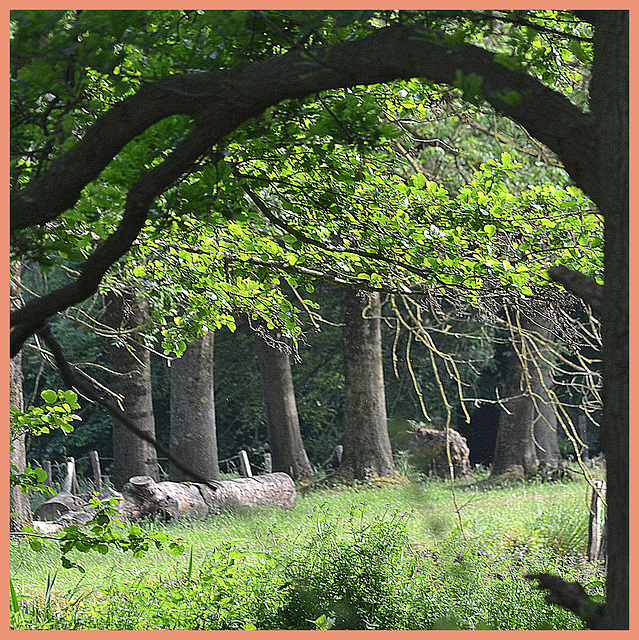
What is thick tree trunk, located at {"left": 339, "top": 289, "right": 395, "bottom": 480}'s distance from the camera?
45.6 ft

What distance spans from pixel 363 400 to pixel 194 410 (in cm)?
304

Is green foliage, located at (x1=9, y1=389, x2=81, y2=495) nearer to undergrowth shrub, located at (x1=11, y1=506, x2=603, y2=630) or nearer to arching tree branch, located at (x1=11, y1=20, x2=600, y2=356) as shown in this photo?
undergrowth shrub, located at (x1=11, y1=506, x2=603, y2=630)

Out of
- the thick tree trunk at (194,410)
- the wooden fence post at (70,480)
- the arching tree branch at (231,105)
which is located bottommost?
the wooden fence post at (70,480)

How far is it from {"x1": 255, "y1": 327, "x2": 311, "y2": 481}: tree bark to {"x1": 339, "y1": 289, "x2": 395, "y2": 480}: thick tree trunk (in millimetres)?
1696

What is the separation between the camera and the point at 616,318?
1.92 m

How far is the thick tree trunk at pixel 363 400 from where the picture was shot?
1391cm

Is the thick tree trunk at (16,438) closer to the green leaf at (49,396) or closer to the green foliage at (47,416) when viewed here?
the green foliage at (47,416)

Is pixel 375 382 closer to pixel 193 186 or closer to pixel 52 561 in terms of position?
pixel 52 561

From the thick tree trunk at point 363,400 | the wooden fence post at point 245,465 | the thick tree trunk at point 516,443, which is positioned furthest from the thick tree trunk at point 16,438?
the thick tree trunk at point 516,443

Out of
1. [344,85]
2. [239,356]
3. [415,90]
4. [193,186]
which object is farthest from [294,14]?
[239,356]

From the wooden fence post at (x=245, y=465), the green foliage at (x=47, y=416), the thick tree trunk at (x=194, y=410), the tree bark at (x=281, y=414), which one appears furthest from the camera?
the tree bark at (x=281, y=414)

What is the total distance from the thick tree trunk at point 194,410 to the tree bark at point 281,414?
2.21m

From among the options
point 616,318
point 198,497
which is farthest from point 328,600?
point 198,497

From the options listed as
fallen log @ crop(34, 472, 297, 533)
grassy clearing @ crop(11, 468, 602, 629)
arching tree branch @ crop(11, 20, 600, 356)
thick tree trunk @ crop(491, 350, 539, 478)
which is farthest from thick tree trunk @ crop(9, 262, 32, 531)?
thick tree trunk @ crop(491, 350, 539, 478)
